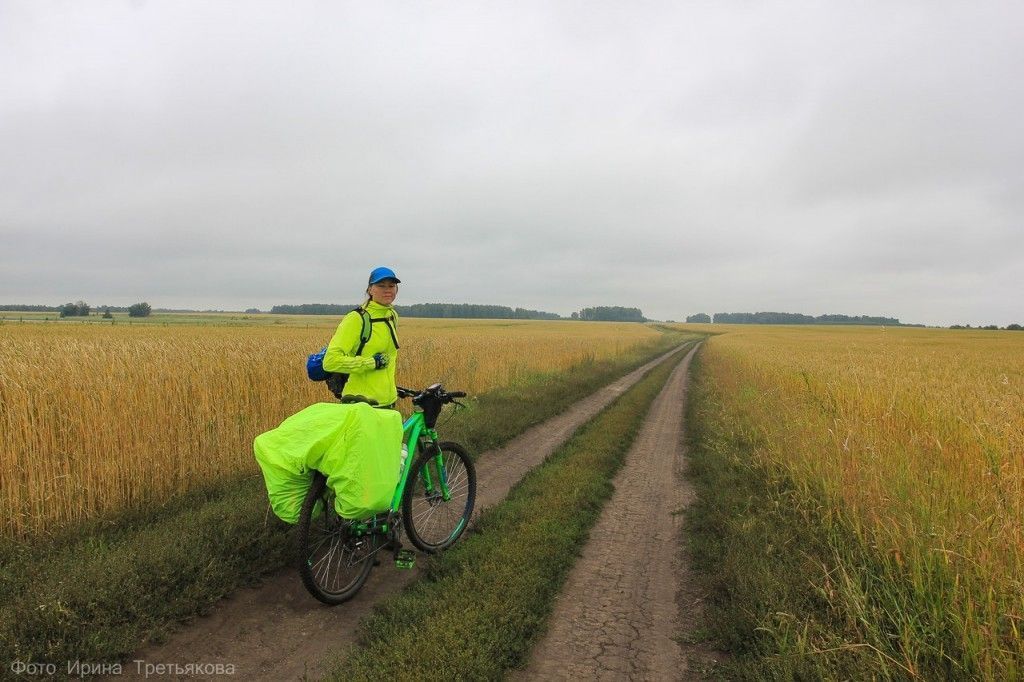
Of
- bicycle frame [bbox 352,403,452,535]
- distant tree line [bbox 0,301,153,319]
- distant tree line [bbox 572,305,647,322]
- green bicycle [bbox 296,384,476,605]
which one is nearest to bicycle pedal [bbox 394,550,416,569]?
green bicycle [bbox 296,384,476,605]

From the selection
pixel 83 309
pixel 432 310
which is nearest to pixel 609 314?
pixel 432 310

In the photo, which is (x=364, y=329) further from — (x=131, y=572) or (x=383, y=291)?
(x=131, y=572)

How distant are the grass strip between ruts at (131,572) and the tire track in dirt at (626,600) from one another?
262cm

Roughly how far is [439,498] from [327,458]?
1.89 metres

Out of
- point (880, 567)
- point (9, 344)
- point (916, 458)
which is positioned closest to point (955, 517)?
point (880, 567)

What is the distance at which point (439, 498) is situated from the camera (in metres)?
5.07

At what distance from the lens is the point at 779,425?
26.0 feet

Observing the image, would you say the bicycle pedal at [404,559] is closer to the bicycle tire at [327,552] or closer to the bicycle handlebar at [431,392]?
the bicycle tire at [327,552]

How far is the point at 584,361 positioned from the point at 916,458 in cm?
1944

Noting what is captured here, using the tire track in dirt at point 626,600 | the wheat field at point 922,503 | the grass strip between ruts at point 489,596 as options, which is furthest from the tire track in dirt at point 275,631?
the wheat field at point 922,503

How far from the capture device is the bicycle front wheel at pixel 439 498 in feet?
15.1

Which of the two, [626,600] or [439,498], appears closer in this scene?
[626,600]

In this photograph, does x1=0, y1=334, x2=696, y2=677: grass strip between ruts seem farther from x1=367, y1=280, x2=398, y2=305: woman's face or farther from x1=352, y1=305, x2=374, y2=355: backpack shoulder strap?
x1=367, y1=280, x2=398, y2=305: woman's face

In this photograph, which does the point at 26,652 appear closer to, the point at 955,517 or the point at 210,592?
the point at 210,592
